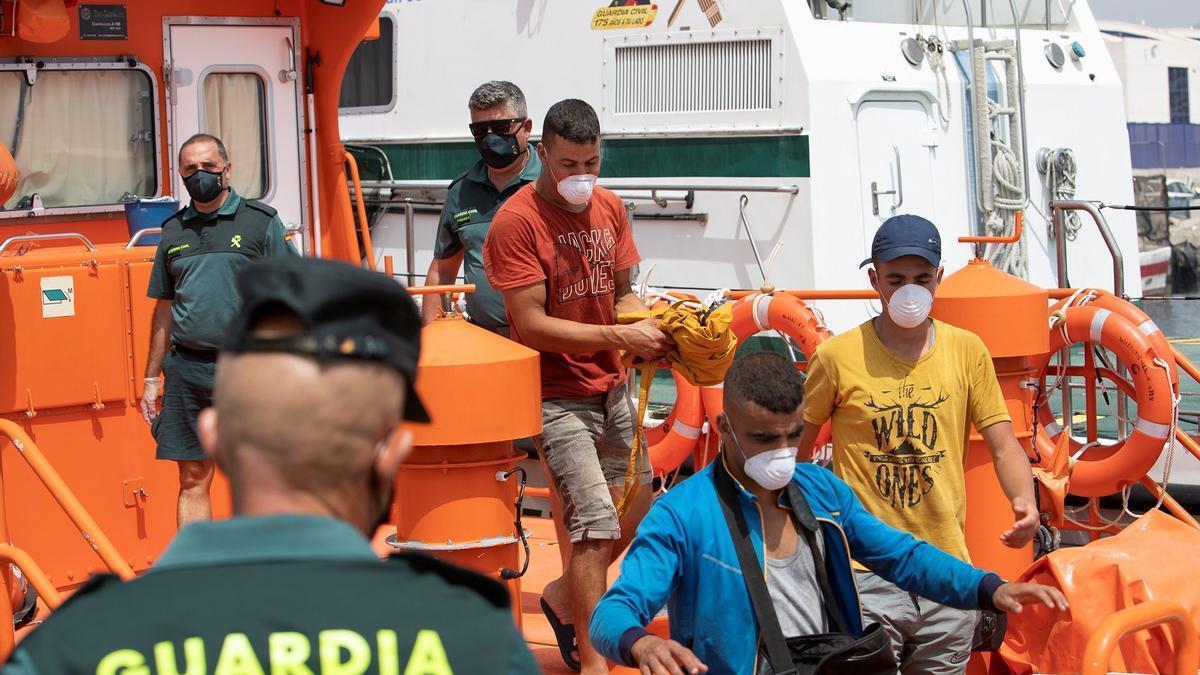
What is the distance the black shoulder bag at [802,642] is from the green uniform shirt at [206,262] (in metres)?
3.15

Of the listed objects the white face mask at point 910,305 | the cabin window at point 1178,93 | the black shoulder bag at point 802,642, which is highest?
the cabin window at point 1178,93

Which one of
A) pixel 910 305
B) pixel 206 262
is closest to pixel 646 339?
pixel 910 305

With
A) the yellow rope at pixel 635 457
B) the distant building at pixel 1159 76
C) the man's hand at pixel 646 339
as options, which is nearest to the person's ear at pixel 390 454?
the man's hand at pixel 646 339

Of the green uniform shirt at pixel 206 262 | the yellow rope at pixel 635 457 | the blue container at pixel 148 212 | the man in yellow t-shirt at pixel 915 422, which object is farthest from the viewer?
the blue container at pixel 148 212

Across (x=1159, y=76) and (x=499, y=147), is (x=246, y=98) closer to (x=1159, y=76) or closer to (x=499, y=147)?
(x=499, y=147)

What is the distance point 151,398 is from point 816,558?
3711 millimetres

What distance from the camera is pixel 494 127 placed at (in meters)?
5.98

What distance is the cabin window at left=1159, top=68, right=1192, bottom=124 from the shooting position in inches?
2872

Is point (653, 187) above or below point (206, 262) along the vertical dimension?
above

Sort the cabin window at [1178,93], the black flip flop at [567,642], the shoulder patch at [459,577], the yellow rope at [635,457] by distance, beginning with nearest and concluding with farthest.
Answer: the shoulder patch at [459,577], the yellow rope at [635,457], the black flip flop at [567,642], the cabin window at [1178,93]

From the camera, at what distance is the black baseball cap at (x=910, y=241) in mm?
4379

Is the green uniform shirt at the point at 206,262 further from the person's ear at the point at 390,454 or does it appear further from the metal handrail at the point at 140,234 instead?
the person's ear at the point at 390,454

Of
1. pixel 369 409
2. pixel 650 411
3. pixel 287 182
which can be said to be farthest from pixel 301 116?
pixel 369 409

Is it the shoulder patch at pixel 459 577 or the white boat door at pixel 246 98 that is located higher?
the white boat door at pixel 246 98
